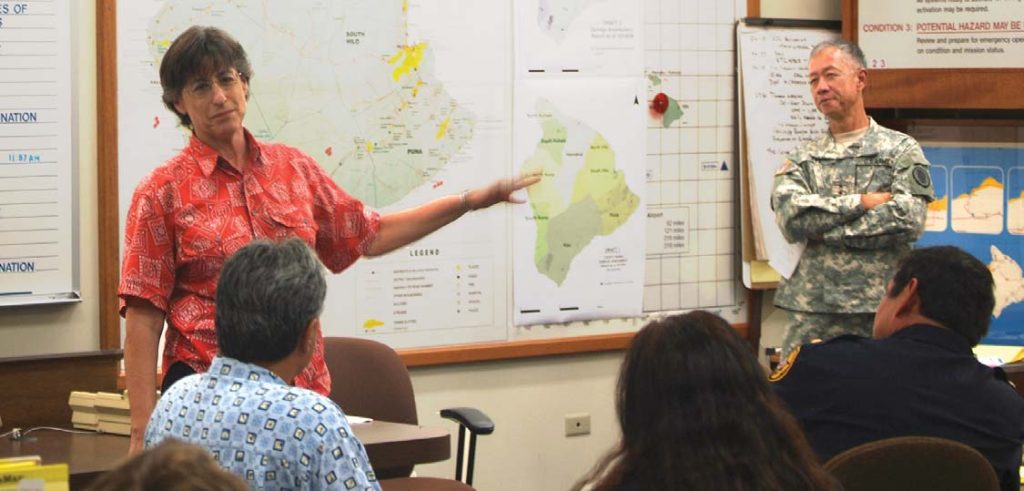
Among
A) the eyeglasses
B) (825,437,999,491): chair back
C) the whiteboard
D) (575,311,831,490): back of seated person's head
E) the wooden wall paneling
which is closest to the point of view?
(575,311,831,490): back of seated person's head

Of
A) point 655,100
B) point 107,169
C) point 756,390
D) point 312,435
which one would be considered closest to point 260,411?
point 312,435

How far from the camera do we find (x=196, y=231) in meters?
2.63

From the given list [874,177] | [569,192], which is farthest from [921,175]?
[569,192]

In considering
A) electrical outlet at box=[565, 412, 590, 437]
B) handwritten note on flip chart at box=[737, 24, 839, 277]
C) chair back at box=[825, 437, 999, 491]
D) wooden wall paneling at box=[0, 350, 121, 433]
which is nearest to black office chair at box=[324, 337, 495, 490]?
wooden wall paneling at box=[0, 350, 121, 433]

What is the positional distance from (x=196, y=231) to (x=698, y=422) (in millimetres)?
1292

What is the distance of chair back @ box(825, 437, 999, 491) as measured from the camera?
86.2 inches

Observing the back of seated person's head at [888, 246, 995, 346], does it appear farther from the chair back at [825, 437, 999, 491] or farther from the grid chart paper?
the grid chart paper

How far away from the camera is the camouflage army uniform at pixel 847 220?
158 inches

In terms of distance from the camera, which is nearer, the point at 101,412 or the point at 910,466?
the point at 910,466

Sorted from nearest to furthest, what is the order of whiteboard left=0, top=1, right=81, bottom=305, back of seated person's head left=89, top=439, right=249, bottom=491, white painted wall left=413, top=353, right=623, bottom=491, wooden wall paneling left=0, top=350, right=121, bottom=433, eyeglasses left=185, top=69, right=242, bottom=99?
1. back of seated person's head left=89, top=439, right=249, bottom=491
2. eyeglasses left=185, top=69, right=242, bottom=99
3. wooden wall paneling left=0, top=350, right=121, bottom=433
4. whiteboard left=0, top=1, right=81, bottom=305
5. white painted wall left=413, top=353, right=623, bottom=491

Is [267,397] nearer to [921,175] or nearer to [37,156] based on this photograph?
[37,156]

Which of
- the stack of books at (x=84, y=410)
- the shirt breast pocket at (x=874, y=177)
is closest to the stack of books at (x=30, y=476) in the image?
the stack of books at (x=84, y=410)

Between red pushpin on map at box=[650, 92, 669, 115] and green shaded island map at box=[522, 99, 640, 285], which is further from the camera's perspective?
red pushpin on map at box=[650, 92, 669, 115]

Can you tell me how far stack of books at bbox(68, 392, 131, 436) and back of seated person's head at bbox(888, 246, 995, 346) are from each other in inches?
70.1
